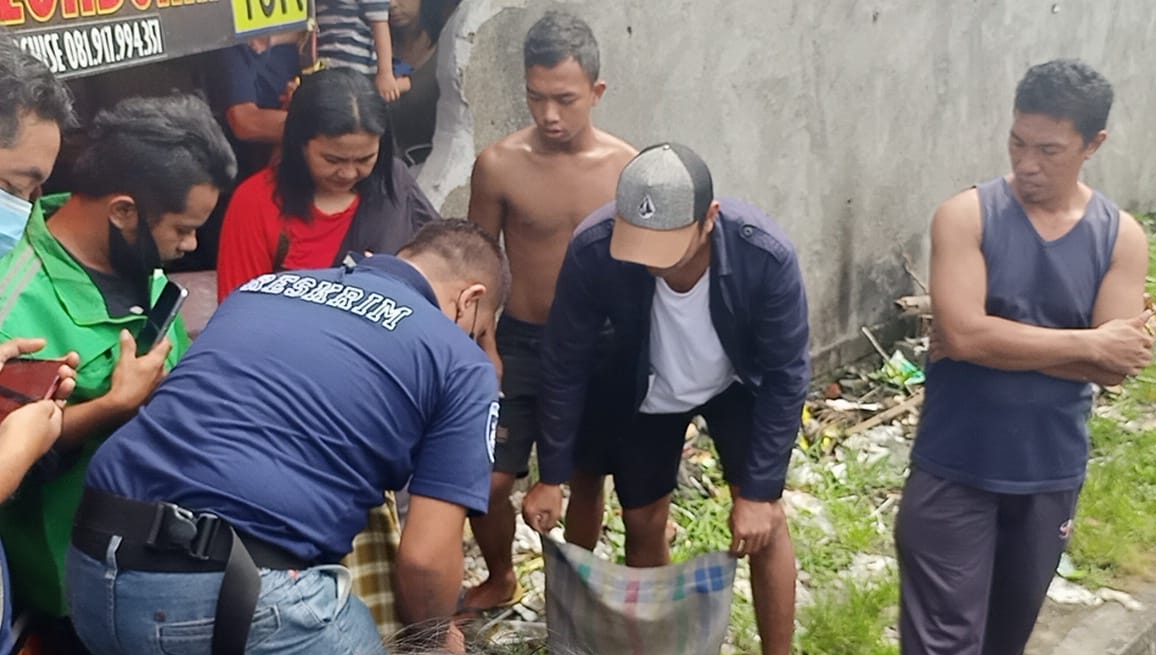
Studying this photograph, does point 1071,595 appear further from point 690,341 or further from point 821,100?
point 821,100

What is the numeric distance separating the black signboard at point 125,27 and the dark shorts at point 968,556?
7.92 ft

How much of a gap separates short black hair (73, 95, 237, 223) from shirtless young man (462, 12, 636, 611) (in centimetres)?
124

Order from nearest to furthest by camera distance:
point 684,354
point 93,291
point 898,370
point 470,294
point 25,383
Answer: point 25,383 < point 93,291 < point 470,294 < point 684,354 < point 898,370

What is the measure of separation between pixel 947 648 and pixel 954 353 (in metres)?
0.86

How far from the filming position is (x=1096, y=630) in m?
3.96

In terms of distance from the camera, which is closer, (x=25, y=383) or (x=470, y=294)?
(x=25, y=383)

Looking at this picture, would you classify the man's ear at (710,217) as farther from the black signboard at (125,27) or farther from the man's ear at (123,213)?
the black signboard at (125,27)

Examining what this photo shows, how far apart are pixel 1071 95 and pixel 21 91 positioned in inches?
99.5

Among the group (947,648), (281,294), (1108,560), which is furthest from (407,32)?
(1108,560)

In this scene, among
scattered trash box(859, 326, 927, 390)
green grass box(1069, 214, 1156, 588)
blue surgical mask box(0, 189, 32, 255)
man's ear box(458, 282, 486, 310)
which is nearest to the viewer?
blue surgical mask box(0, 189, 32, 255)

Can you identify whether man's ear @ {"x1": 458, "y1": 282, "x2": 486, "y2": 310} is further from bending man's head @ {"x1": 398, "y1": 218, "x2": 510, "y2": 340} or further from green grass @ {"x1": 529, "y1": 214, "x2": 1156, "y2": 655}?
green grass @ {"x1": 529, "y1": 214, "x2": 1156, "y2": 655}

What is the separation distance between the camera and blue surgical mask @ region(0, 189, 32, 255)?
88.7 inches

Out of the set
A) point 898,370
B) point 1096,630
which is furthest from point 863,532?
point 898,370

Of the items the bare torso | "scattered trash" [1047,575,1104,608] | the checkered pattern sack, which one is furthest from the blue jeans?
"scattered trash" [1047,575,1104,608]
